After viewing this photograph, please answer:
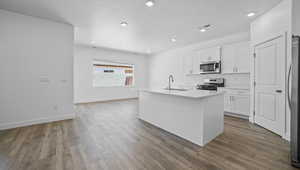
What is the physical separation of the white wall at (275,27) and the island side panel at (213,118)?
1.21 meters

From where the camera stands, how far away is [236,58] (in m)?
4.40

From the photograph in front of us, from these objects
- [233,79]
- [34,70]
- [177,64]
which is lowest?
[233,79]

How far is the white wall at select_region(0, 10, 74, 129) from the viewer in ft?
10.1

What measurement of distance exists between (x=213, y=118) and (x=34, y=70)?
4414 mm

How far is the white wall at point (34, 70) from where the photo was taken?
3.06 metres

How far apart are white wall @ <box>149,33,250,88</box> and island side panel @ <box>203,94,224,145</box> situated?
2327 millimetres

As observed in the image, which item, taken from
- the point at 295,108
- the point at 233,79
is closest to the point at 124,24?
the point at 295,108

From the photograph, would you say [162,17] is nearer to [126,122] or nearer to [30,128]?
[126,122]

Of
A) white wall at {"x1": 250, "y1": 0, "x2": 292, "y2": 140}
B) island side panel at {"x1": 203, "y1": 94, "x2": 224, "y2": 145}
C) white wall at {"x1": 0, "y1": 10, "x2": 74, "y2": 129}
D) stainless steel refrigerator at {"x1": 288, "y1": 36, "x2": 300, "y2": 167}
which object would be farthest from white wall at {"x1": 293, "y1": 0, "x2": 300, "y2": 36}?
white wall at {"x1": 0, "y1": 10, "x2": 74, "y2": 129}

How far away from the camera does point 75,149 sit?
7.20 feet

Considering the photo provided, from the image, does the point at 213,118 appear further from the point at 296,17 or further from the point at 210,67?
the point at 210,67

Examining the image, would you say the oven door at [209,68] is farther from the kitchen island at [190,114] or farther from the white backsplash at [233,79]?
the kitchen island at [190,114]

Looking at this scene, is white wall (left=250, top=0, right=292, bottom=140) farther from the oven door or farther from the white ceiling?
the oven door

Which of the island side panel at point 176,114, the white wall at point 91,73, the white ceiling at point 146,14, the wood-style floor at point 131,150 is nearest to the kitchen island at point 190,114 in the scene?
the island side panel at point 176,114
